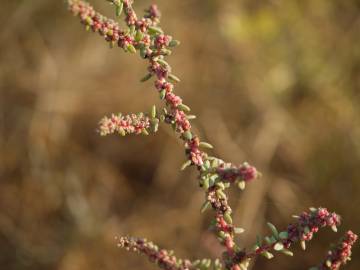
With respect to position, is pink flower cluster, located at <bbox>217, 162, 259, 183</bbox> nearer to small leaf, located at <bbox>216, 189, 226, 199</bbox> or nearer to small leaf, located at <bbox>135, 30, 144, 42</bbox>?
small leaf, located at <bbox>216, 189, 226, 199</bbox>

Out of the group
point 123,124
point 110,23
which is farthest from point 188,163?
→ point 110,23

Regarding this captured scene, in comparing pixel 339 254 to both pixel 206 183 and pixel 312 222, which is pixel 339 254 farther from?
pixel 206 183

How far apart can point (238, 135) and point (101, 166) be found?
99cm

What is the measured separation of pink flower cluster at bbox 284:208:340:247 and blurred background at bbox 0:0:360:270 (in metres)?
2.23

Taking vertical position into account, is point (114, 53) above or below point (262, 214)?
above

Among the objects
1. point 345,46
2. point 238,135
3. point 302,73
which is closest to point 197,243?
point 238,135

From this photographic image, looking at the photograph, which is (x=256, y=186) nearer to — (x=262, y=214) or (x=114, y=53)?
(x=262, y=214)

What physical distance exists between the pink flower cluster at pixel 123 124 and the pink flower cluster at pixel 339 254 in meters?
0.39

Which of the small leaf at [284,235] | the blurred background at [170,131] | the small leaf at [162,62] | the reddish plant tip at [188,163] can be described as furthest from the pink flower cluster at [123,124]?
the blurred background at [170,131]

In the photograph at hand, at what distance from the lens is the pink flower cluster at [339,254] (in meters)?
0.98

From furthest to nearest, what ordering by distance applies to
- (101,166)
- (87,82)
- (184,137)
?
(87,82)
(101,166)
(184,137)

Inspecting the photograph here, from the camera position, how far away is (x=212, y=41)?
14.7ft

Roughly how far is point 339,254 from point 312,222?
7 cm

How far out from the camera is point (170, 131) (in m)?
3.95
